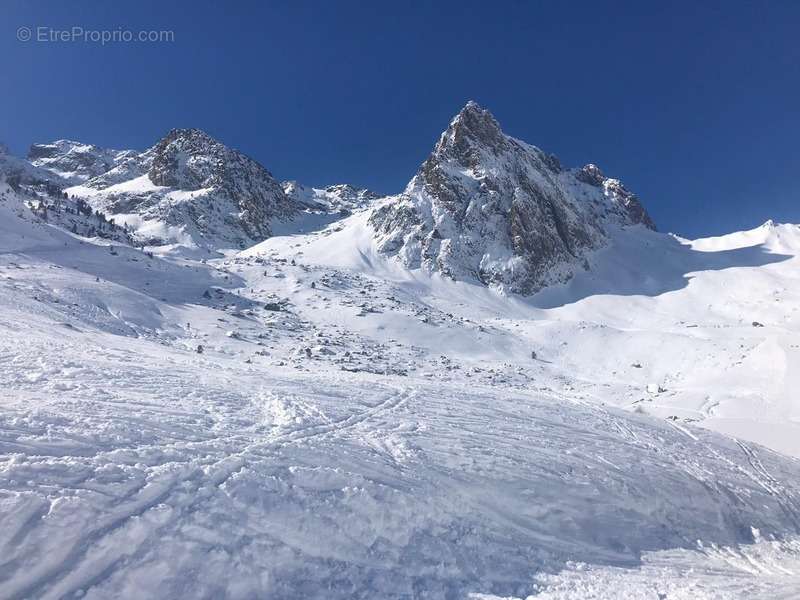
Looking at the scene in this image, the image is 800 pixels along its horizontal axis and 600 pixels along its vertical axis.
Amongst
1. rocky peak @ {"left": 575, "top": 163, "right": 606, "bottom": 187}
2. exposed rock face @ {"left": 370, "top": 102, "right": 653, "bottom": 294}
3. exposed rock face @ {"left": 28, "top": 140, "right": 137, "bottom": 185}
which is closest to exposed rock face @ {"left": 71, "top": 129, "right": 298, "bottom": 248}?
exposed rock face @ {"left": 28, "top": 140, "right": 137, "bottom": 185}

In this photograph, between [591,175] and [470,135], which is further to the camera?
[591,175]

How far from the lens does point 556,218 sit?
3804 inches

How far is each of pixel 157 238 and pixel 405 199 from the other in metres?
50.6

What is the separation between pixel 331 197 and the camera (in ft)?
Result: 602

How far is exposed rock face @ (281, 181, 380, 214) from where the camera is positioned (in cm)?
16212

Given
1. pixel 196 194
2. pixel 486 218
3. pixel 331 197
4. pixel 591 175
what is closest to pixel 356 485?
pixel 486 218

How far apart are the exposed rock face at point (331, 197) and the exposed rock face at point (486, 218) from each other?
198ft

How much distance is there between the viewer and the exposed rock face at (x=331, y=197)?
532 feet

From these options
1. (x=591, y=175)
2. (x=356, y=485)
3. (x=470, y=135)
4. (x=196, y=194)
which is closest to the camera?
(x=356, y=485)

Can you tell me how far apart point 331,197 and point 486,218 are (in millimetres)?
106704

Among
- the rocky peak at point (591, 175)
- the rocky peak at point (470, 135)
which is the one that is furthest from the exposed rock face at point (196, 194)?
the rocky peak at point (591, 175)

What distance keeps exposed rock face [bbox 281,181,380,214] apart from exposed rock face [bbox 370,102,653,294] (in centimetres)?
6046

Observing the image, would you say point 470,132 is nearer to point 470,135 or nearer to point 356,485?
point 470,135

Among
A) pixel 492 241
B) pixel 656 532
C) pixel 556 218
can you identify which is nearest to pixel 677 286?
pixel 556 218
